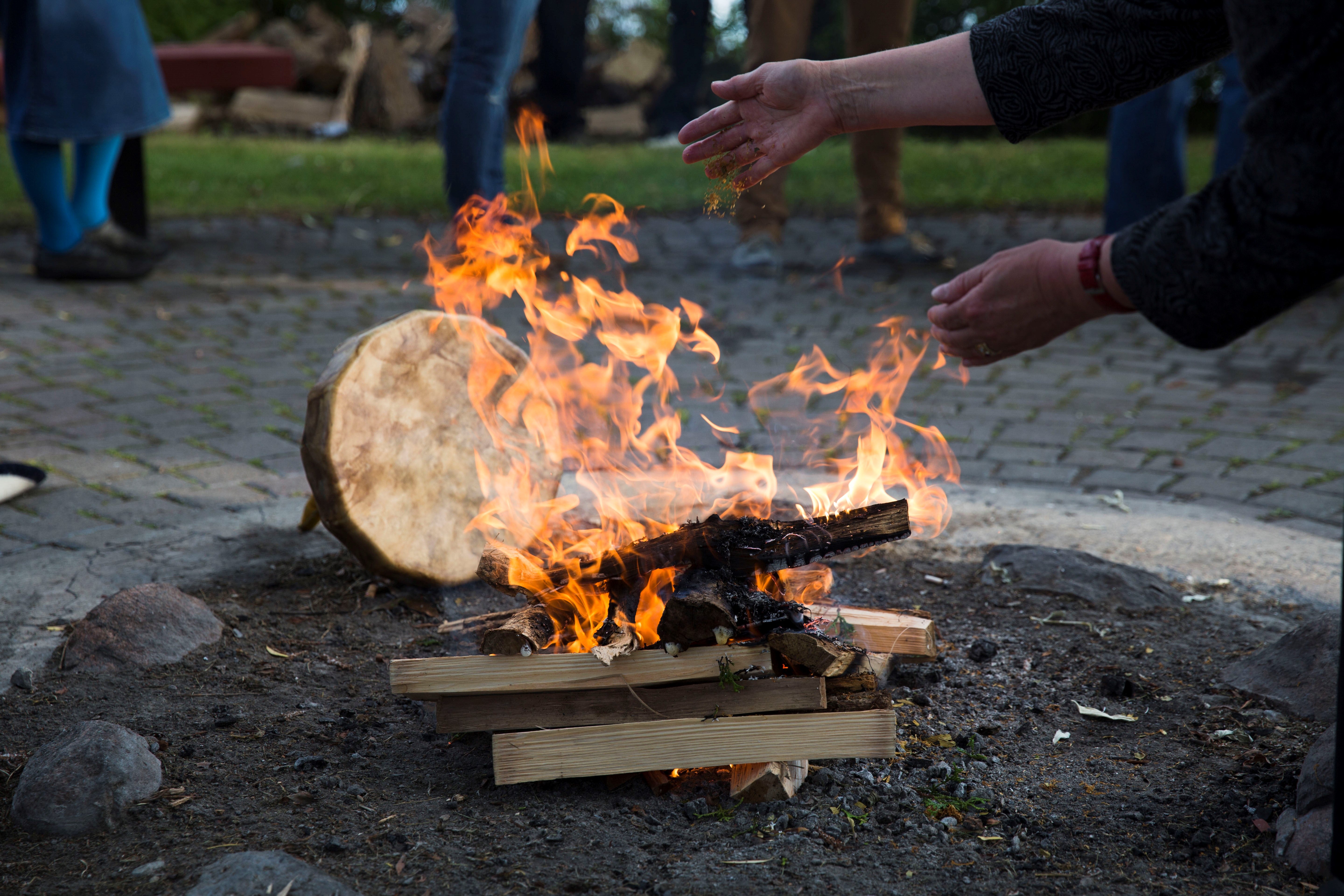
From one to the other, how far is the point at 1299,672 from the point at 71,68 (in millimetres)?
6333

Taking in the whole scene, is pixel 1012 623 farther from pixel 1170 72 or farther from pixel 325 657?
pixel 325 657

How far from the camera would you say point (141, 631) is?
8.91 feet

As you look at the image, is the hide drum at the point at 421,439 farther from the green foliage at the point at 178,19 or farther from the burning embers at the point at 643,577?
the green foliage at the point at 178,19

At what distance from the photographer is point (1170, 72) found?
1.98m

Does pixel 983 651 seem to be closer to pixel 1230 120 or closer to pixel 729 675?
pixel 729 675

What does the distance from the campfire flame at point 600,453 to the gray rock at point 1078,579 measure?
0.27 meters

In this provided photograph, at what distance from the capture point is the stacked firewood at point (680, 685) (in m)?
2.15

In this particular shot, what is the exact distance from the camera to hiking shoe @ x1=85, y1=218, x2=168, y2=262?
6723 mm

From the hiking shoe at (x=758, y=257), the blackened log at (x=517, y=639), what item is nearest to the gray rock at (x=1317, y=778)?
the blackened log at (x=517, y=639)

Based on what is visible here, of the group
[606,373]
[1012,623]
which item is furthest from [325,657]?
[1012,623]

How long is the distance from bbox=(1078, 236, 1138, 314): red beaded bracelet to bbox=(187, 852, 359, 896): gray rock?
1.50m

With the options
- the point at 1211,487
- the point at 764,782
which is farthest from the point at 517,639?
the point at 1211,487

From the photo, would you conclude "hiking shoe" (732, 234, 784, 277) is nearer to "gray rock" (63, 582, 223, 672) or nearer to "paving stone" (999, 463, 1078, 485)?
"paving stone" (999, 463, 1078, 485)

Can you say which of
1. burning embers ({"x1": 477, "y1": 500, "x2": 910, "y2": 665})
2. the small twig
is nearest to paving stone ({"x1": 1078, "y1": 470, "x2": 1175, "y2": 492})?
burning embers ({"x1": 477, "y1": 500, "x2": 910, "y2": 665})
